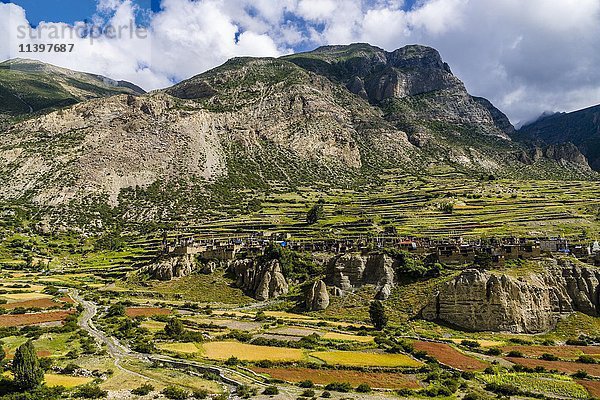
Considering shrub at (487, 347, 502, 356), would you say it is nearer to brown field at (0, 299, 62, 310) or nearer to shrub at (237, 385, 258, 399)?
shrub at (237, 385, 258, 399)

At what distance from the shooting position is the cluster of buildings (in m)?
67.4

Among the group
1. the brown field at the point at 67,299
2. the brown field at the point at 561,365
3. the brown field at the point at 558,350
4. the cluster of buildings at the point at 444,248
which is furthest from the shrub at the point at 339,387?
the brown field at the point at 67,299

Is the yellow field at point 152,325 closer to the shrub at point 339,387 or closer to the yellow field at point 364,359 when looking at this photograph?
the yellow field at point 364,359

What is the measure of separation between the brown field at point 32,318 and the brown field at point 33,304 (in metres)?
5.01

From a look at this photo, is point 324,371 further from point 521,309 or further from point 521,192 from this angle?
point 521,192

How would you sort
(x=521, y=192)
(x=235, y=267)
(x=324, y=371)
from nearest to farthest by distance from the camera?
1. (x=324, y=371)
2. (x=235, y=267)
3. (x=521, y=192)

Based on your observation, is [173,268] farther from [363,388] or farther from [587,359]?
[587,359]

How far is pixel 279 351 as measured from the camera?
4631 cm

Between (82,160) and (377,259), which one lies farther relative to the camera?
(82,160)

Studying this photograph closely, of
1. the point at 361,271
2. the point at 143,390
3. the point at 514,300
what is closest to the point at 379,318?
the point at 361,271

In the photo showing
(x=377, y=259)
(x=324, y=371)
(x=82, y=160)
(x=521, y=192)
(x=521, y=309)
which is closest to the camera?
(x=324, y=371)

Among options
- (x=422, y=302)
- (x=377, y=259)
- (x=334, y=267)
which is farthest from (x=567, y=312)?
(x=334, y=267)

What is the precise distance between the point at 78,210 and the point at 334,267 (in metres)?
113

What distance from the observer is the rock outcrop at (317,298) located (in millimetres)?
66188
